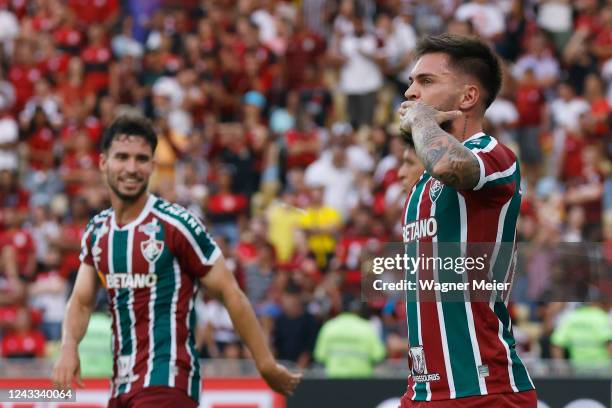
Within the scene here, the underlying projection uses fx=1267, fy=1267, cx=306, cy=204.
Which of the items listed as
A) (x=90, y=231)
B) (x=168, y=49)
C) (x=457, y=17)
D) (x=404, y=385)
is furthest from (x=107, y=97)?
(x=90, y=231)

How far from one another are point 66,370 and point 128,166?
1134mm

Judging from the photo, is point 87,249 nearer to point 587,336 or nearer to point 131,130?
point 131,130

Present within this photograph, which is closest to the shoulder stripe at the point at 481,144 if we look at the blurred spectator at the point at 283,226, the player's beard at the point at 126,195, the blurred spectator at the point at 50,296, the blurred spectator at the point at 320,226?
the player's beard at the point at 126,195

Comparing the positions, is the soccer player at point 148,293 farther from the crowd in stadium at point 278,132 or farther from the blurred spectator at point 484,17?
the blurred spectator at point 484,17

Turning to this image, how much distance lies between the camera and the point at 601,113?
1614cm

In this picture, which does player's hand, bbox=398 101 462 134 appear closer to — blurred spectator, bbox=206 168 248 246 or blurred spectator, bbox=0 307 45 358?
blurred spectator, bbox=0 307 45 358

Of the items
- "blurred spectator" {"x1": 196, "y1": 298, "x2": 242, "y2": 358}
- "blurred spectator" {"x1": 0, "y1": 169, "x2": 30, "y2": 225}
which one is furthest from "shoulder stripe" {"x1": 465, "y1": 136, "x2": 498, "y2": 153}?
"blurred spectator" {"x1": 0, "y1": 169, "x2": 30, "y2": 225}

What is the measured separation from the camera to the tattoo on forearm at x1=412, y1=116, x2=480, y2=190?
462 centimetres

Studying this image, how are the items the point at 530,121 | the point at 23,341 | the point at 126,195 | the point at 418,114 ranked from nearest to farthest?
the point at 418,114, the point at 126,195, the point at 23,341, the point at 530,121

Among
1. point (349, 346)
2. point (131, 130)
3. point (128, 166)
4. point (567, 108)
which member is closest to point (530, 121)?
point (567, 108)

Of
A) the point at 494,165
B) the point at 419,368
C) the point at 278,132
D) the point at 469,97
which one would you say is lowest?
the point at 419,368

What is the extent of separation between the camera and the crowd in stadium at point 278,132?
13.8 metres

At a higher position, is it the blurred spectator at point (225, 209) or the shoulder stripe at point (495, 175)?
the blurred spectator at point (225, 209)

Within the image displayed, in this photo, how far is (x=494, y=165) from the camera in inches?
188
